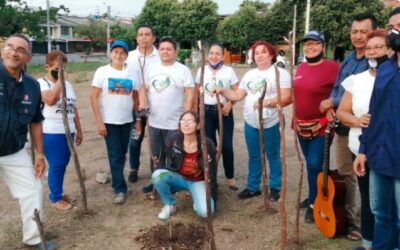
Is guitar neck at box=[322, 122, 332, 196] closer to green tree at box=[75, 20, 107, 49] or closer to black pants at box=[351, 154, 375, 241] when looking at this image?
black pants at box=[351, 154, 375, 241]

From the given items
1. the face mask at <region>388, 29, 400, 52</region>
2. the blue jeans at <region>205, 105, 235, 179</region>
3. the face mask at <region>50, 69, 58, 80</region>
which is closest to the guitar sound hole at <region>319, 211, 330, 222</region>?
the blue jeans at <region>205, 105, 235, 179</region>

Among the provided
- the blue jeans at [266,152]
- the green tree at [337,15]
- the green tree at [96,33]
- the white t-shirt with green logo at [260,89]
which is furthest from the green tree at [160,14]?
the white t-shirt with green logo at [260,89]

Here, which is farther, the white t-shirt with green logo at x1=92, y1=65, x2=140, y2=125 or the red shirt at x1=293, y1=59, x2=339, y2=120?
the white t-shirt with green logo at x1=92, y1=65, x2=140, y2=125

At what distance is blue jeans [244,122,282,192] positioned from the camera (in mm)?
4746

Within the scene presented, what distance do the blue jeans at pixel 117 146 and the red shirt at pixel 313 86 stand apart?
1940mm

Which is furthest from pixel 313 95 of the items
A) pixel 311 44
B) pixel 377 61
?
pixel 377 61

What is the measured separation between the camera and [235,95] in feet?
15.5

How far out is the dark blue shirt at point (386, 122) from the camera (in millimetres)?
2873

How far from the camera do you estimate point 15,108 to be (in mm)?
3686

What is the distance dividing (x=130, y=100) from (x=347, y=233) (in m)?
2.64

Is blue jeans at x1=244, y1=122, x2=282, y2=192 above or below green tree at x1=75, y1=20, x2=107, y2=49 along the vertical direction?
below

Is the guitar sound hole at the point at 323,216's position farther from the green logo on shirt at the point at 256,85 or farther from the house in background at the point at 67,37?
the house in background at the point at 67,37

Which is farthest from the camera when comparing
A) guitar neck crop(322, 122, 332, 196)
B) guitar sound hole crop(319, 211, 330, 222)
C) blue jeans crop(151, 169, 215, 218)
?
blue jeans crop(151, 169, 215, 218)

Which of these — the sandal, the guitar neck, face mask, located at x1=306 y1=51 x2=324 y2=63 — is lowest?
the sandal
